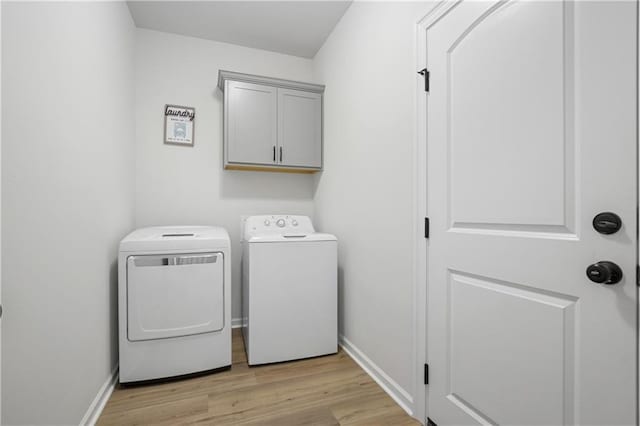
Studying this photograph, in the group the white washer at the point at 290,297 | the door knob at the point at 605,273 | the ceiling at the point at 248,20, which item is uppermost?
the ceiling at the point at 248,20

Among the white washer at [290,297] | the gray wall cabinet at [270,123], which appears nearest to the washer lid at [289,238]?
the white washer at [290,297]

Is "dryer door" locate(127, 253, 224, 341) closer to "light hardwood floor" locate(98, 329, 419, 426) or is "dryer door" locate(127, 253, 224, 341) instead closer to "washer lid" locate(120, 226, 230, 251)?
"washer lid" locate(120, 226, 230, 251)

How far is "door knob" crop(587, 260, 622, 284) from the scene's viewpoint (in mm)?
811

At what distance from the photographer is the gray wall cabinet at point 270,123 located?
97.8 inches

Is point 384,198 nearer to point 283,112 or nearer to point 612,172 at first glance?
point 612,172

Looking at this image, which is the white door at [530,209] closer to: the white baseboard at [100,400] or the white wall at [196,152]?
the white baseboard at [100,400]

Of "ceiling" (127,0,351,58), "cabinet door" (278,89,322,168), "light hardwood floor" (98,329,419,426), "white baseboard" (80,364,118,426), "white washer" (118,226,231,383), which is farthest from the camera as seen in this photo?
"cabinet door" (278,89,322,168)

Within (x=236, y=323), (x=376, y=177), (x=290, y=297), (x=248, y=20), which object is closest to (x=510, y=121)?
(x=376, y=177)

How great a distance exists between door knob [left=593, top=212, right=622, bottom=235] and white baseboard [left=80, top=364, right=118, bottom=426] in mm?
2119

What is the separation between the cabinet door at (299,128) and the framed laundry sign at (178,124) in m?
0.79

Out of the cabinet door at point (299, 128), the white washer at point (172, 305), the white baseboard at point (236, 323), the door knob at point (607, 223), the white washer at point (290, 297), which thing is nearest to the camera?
the door knob at point (607, 223)

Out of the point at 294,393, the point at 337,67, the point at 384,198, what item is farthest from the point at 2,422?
the point at 337,67

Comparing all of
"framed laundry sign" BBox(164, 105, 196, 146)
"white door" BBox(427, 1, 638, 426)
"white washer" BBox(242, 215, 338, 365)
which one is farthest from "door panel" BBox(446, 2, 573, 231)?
"framed laundry sign" BBox(164, 105, 196, 146)

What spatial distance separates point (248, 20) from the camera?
2406mm
